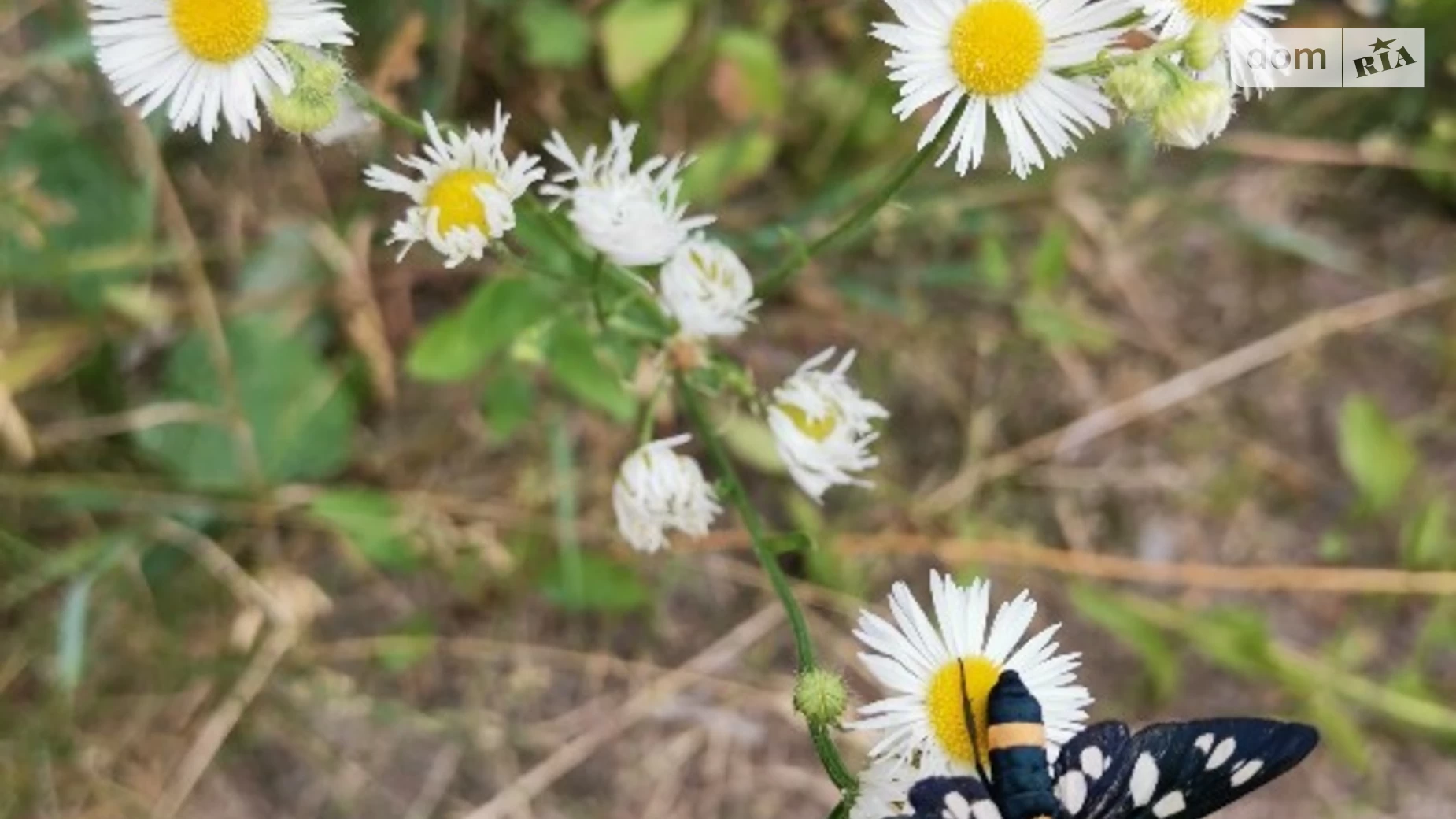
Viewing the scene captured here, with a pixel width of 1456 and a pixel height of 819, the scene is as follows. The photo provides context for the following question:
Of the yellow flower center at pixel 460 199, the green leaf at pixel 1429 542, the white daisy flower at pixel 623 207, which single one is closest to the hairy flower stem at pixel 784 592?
the white daisy flower at pixel 623 207

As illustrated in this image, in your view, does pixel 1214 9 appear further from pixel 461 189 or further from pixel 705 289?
pixel 461 189

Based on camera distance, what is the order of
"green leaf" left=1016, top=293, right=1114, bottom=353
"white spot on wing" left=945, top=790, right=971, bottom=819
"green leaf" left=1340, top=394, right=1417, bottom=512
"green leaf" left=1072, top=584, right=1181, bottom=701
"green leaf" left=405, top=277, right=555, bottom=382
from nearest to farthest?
"white spot on wing" left=945, top=790, right=971, bottom=819 < "green leaf" left=405, top=277, right=555, bottom=382 < "green leaf" left=1072, top=584, right=1181, bottom=701 < "green leaf" left=1340, top=394, right=1417, bottom=512 < "green leaf" left=1016, top=293, right=1114, bottom=353

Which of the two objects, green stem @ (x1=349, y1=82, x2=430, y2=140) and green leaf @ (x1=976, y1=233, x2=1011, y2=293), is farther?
green leaf @ (x1=976, y1=233, x2=1011, y2=293)

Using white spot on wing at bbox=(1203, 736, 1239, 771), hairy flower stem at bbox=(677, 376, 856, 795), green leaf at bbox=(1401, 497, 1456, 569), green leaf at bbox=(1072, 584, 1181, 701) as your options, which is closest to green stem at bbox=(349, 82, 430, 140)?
hairy flower stem at bbox=(677, 376, 856, 795)

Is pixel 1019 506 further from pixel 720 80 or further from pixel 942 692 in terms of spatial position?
pixel 942 692

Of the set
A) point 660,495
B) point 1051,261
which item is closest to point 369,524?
point 660,495

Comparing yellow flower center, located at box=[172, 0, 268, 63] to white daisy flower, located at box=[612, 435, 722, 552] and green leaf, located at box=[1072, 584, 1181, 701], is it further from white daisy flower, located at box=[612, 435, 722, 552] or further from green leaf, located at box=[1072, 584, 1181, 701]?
green leaf, located at box=[1072, 584, 1181, 701]

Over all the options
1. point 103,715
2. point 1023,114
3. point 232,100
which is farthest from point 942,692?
point 103,715
